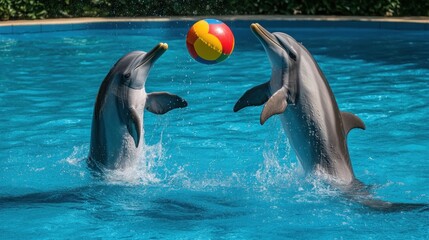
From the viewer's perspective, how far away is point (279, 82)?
6.04m

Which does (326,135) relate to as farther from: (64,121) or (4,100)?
(4,100)

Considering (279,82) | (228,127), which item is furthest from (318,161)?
(228,127)

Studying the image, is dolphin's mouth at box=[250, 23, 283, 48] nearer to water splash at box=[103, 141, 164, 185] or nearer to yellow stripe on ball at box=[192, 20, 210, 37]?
yellow stripe on ball at box=[192, 20, 210, 37]

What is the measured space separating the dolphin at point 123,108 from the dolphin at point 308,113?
72 cm

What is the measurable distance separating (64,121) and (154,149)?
6.13 feet

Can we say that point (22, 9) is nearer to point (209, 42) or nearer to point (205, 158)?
point (205, 158)

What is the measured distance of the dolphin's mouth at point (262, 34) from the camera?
230 inches

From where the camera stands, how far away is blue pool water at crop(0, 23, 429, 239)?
603 centimetres

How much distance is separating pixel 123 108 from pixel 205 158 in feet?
5.53

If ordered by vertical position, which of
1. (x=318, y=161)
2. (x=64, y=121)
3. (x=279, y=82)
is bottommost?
(x=64, y=121)

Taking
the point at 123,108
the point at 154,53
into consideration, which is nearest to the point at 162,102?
the point at 123,108

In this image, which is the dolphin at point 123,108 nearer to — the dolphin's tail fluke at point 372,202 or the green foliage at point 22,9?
the dolphin's tail fluke at point 372,202

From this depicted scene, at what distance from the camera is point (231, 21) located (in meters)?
15.7

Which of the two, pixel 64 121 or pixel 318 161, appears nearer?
pixel 318 161
